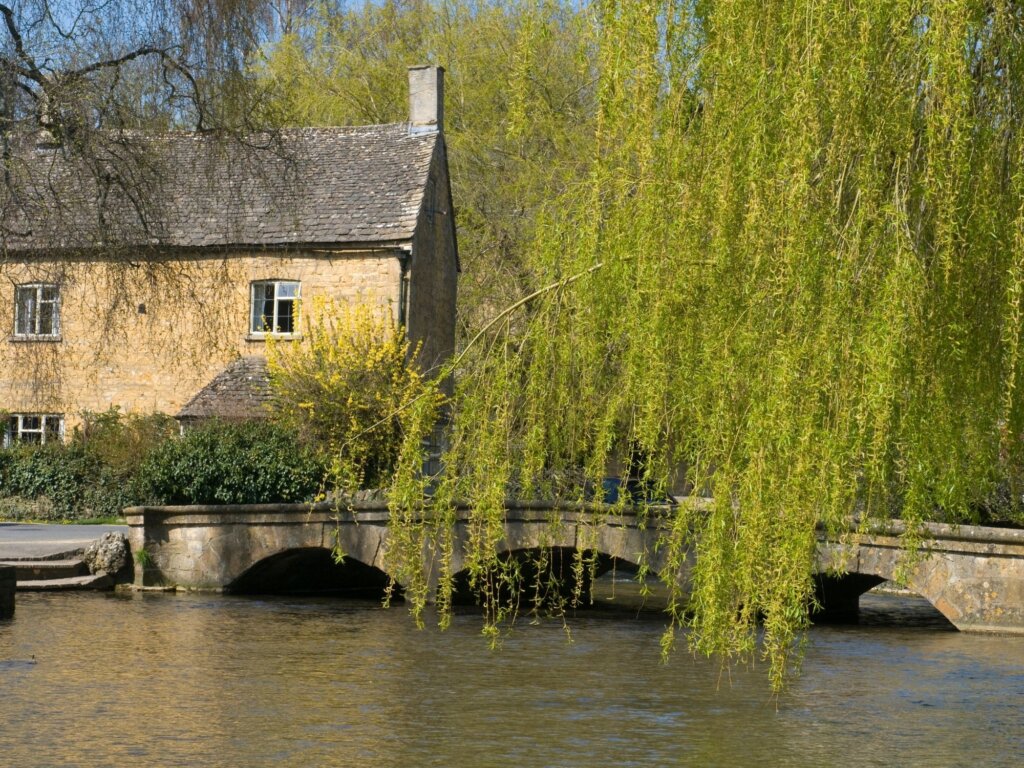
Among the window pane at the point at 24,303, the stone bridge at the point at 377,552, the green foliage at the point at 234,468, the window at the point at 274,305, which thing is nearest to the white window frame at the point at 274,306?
the window at the point at 274,305

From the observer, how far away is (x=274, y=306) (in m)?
27.6

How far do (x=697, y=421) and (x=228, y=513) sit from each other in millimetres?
13529

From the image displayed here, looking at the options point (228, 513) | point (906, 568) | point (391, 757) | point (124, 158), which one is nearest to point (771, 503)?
point (906, 568)

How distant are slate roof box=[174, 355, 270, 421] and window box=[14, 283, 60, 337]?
1279 centimetres

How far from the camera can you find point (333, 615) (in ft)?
59.9

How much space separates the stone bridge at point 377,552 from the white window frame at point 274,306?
6.73m

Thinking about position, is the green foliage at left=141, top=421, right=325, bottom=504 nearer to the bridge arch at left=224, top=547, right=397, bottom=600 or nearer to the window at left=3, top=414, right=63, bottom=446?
the bridge arch at left=224, top=547, right=397, bottom=600

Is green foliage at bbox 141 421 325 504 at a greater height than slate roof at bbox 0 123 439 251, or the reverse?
slate roof at bbox 0 123 439 251

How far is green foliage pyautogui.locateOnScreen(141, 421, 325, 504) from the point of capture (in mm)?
20562

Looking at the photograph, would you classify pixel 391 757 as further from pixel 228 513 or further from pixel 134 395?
pixel 134 395

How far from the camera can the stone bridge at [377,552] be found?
16484mm

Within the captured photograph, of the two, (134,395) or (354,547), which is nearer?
(354,547)

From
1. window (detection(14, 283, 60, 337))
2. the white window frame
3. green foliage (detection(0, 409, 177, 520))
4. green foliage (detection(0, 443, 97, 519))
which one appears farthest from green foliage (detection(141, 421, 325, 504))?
window (detection(14, 283, 60, 337))

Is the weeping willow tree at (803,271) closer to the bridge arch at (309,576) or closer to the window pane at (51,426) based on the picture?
the bridge arch at (309,576)
